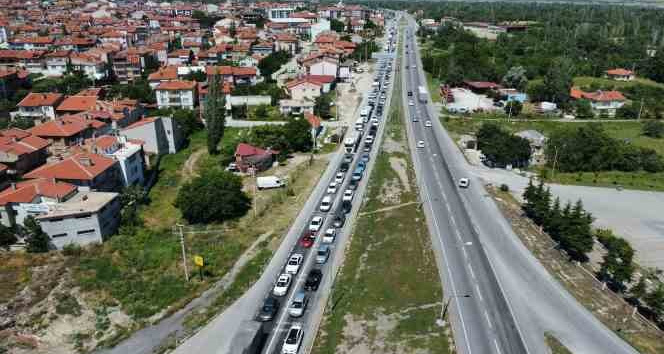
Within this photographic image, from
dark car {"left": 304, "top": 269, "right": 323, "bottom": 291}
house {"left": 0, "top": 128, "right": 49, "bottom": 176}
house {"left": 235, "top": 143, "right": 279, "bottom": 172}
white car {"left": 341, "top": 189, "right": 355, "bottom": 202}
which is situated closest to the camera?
dark car {"left": 304, "top": 269, "right": 323, "bottom": 291}

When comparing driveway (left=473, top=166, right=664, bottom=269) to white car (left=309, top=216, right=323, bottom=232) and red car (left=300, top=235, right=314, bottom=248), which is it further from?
red car (left=300, top=235, right=314, bottom=248)

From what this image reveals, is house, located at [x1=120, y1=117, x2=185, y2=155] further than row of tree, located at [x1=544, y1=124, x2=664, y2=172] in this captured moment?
Yes

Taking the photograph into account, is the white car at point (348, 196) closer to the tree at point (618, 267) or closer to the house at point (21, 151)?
the tree at point (618, 267)

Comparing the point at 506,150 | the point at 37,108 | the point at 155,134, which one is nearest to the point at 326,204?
the point at 506,150

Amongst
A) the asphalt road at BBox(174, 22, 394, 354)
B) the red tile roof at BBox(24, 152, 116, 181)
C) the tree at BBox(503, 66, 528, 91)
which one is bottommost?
the asphalt road at BBox(174, 22, 394, 354)

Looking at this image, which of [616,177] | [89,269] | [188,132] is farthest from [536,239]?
[188,132]

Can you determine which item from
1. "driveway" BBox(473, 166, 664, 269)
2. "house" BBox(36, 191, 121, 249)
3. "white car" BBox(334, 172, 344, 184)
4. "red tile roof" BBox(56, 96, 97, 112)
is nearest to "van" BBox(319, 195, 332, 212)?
"white car" BBox(334, 172, 344, 184)
